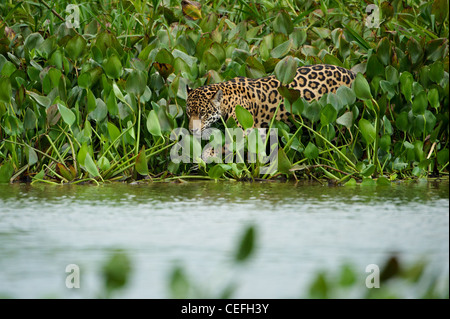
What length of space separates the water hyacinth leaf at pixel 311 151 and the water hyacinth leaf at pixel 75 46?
5.38 ft

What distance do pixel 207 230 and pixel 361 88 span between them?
1748mm

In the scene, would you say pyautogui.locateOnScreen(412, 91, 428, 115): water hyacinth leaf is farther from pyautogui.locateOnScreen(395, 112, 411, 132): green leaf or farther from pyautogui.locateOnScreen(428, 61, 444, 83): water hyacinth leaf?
pyautogui.locateOnScreen(428, 61, 444, 83): water hyacinth leaf

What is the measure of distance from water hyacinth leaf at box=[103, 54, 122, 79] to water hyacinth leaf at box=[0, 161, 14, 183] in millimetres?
847

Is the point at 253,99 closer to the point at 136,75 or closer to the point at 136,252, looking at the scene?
the point at 136,75

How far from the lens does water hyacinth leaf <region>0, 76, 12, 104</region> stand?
417 centimetres

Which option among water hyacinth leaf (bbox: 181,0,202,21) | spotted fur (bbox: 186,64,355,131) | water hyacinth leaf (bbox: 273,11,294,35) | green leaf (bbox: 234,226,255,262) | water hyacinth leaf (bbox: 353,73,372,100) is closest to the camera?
green leaf (bbox: 234,226,255,262)

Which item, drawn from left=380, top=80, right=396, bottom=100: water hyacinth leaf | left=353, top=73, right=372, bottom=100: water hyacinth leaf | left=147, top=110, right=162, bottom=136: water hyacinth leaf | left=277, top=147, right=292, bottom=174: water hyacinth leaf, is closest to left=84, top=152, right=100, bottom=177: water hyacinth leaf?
left=147, top=110, right=162, bottom=136: water hyacinth leaf

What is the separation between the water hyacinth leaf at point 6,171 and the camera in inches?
154

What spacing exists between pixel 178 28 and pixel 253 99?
1.28 metres

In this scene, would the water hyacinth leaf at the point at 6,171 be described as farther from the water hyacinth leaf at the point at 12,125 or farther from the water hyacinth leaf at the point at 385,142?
the water hyacinth leaf at the point at 385,142

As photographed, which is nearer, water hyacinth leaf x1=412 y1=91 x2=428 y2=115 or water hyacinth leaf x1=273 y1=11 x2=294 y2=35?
water hyacinth leaf x1=412 y1=91 x2=428 y2=115
